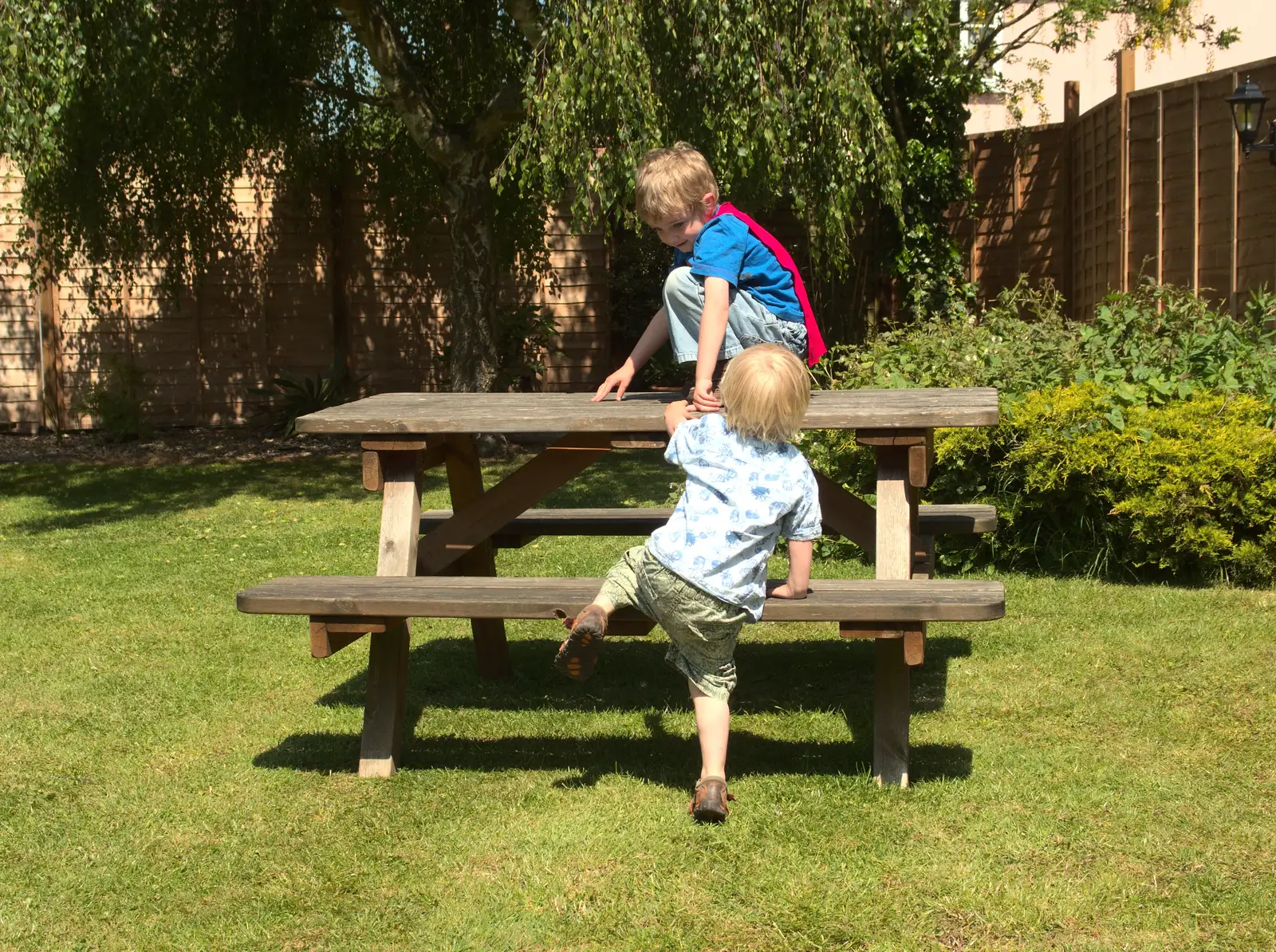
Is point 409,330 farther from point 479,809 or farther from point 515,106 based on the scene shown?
point 479,809

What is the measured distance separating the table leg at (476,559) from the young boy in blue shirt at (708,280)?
26.2 inches

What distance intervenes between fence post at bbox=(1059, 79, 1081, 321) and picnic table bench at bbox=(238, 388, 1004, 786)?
27.9 feet

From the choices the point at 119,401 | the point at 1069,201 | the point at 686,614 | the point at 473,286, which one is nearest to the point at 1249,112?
the point at 1069,201

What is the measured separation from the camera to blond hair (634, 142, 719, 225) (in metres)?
4.14

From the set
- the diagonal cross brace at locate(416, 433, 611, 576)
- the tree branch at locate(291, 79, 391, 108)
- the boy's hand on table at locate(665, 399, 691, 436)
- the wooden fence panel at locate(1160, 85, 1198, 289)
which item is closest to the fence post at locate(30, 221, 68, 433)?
the tree branch at locate(291, 79, 391, 108)

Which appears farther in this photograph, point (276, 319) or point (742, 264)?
point (276, 319)

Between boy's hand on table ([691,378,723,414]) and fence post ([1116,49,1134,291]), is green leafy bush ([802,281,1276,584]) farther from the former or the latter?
A: fence post ([1116,49,1134,291])

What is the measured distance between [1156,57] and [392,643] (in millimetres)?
18509

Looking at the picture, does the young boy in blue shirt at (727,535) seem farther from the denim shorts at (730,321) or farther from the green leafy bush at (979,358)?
the green leafy bush at (979,358)

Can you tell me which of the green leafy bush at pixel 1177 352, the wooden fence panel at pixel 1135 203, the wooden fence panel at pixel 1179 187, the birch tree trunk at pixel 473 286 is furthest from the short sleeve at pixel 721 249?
the birch tree trunk at pixel 473 286

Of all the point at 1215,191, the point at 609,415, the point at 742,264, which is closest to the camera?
the point at 609,415

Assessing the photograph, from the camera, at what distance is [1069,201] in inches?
502

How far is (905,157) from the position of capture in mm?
12414

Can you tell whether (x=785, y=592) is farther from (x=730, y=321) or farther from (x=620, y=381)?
(x=620, y=381)
